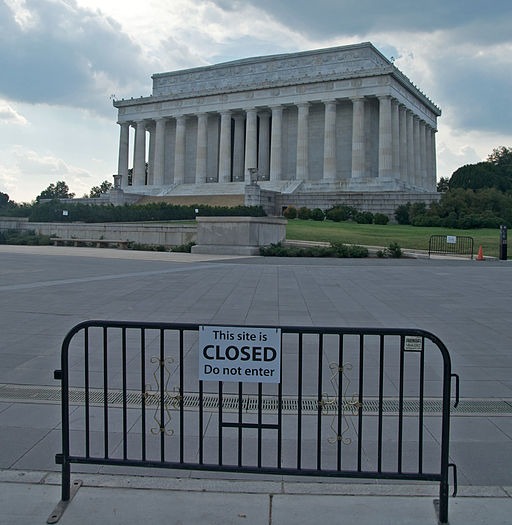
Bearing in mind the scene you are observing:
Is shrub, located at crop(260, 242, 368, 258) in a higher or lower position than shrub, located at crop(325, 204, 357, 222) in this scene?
lower

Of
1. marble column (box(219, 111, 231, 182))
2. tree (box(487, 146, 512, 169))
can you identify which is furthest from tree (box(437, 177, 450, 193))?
marble column (box(219, 111, 231, 182))

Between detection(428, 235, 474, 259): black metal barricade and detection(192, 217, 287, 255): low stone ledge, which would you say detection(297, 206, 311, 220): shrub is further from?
detection(192, 217, 287, 255): low stone ledge

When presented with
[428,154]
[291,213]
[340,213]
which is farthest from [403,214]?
[428,154]

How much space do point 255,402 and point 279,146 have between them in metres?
69.4

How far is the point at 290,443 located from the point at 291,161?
72.4 metres

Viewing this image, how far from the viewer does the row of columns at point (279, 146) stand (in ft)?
221

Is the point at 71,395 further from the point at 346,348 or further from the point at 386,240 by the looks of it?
the point at 386,240

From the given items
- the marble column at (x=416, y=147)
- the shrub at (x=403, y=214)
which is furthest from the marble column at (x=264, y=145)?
the shrub at (x=403, y=214)

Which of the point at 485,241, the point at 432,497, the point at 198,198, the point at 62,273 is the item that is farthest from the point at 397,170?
the point at 432,497

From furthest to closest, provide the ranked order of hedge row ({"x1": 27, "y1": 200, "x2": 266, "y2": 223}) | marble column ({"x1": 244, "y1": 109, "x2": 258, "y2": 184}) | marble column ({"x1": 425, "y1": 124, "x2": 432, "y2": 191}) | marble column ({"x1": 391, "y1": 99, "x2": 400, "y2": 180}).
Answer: marble column ({"x1": 425, "y1": 124, "x2": 432, "y2": 191}), marble column ({"x1": 244, "y1": 109, "x2": 258, "y2": 184}), marble column ({"x1": 391, "y1": 99, "x2": 400, "y2": 180}), hedge row ({"x1": 27, "y1": 200, "x2": 266, "y2": 223})

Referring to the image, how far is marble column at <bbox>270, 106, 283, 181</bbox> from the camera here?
240 feet

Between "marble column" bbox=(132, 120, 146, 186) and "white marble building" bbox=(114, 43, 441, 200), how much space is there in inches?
5.7

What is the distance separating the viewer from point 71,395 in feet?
20.2

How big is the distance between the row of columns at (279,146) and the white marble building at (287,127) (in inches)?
5.5
